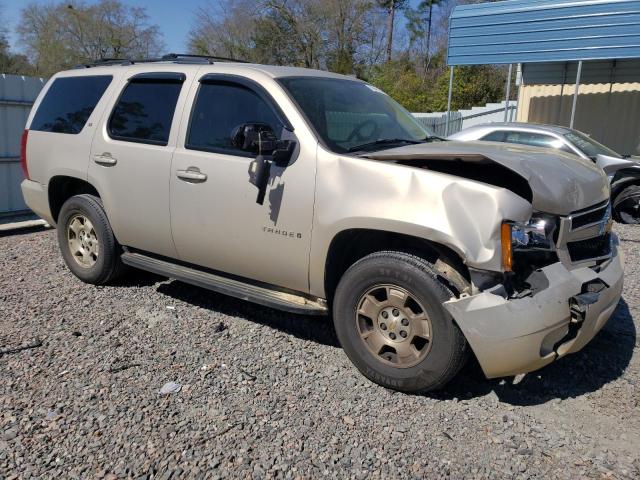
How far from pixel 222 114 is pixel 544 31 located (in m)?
11.0

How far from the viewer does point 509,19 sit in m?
13.0

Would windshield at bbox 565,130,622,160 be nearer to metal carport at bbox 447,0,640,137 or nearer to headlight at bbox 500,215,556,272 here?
metal carport at bbox 447,0,640,137

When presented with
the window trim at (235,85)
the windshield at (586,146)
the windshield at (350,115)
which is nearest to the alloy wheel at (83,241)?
the window trim at (235,85)

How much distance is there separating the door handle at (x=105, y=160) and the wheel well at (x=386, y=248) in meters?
2.22

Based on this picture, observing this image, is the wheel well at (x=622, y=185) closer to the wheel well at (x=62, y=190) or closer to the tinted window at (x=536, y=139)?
the tinted window at (x=536, y=139)

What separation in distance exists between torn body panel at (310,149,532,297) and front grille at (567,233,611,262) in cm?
60

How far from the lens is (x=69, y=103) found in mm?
5223

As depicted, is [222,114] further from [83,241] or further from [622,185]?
[622,185]

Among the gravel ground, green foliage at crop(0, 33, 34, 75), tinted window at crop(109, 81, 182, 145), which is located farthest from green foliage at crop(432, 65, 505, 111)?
green foliage at crop(0, 33, 34, 75)

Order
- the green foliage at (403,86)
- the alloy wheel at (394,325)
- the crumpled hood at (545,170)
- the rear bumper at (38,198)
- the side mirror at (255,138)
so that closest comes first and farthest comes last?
1. the crumpled hood at (545,170)
2. the alloy wheel at (394,325)
3. the side mirror at (255,138)
4. the rear bumper at (38,198)
5. the green foliage at (403,86)

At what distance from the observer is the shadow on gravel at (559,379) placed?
11.3ft

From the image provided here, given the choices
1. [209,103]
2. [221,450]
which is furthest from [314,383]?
[209,103]

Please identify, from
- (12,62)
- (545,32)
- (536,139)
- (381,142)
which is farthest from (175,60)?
(12,62)

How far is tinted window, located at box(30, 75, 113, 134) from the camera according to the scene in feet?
16.5
